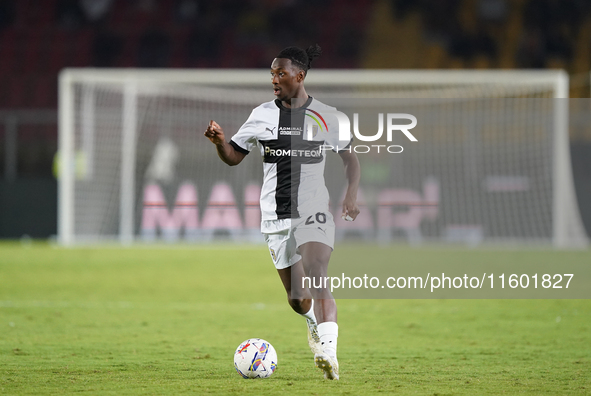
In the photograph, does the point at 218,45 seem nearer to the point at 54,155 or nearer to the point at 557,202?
the point at 54,155

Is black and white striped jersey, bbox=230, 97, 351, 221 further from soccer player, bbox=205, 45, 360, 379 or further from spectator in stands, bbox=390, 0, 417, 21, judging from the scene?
spectator in stands, bbox=390, 0, 417, 21

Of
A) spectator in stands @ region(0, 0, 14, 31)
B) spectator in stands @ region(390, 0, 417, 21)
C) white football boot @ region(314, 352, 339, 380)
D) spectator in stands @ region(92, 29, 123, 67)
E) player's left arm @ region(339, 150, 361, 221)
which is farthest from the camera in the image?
spectator in stands @ region(390, 0, 417, 21)

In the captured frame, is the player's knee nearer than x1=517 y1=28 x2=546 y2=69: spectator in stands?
Yes

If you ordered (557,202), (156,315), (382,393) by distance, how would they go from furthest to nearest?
1. (557,202)
2. (156,315)
3. (382,393)

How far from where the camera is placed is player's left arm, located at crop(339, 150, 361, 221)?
4.92 metres

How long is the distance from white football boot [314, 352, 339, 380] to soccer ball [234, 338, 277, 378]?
14.0 inches

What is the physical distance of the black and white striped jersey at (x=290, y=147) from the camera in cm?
498

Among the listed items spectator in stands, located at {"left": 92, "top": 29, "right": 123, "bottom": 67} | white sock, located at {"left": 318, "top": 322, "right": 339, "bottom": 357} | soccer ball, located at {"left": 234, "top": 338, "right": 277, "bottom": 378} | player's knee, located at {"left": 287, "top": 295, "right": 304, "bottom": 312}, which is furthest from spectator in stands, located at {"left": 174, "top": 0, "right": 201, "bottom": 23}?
white sock, located at {"left": 318, "top": 322, "right": 339, "bottom": 357}

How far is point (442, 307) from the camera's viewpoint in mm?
9008

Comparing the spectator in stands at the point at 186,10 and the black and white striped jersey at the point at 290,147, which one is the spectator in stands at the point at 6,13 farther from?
the black and white striped jersey at the point at 290,147

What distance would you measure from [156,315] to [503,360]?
12.4ft

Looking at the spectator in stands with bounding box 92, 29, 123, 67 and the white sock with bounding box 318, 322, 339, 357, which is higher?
the spectator in stands with bounding box 92, 29, 123, 67

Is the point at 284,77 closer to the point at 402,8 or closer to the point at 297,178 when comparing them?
the point at 297,178

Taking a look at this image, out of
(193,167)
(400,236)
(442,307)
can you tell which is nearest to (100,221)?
(193,167)
